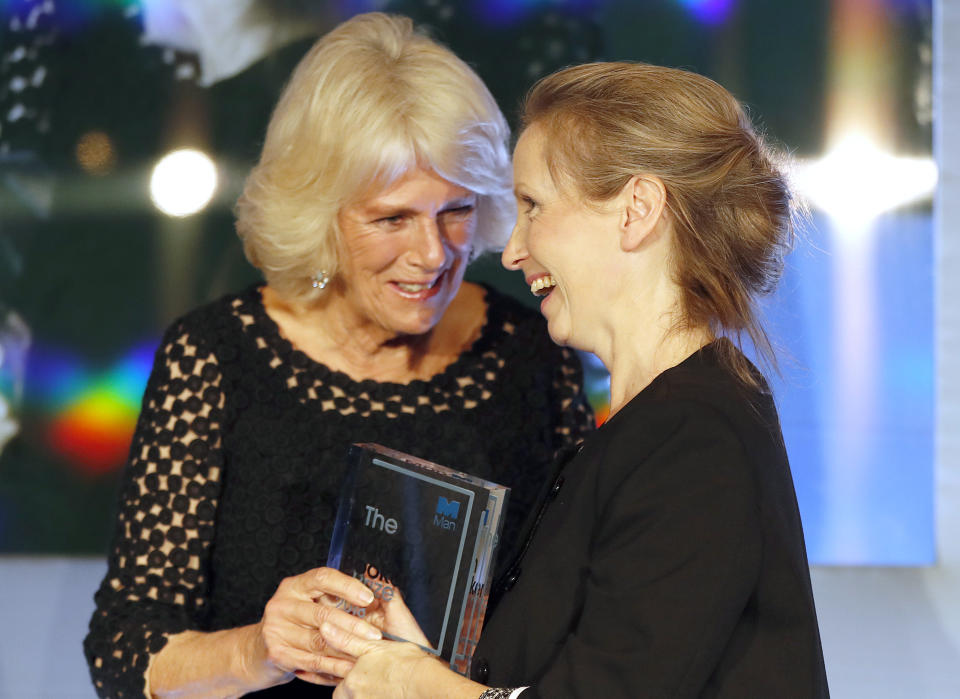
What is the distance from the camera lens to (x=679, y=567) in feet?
3.25

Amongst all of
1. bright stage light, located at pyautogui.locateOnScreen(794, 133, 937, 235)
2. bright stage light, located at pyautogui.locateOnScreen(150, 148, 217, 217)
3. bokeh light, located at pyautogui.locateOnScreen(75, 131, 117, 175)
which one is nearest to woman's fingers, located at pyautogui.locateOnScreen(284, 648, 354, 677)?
bright stage light, located at pyautogui.locateOnScreen(150, 148, 217, 217)

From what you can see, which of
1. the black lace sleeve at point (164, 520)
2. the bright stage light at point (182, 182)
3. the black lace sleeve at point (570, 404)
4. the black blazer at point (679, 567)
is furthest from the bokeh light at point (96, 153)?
the black blazer at point (679, 567)

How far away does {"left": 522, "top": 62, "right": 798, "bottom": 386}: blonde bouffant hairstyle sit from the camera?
1.20 m

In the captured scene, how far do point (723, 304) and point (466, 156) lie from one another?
2.39ft

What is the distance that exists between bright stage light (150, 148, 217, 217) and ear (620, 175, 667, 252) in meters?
1.73

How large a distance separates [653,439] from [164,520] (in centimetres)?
97

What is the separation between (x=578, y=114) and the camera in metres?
1.26

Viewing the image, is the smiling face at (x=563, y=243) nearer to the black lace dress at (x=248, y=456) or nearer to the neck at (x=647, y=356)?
the neck at (x=647, y=356)

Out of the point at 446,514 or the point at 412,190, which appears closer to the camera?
the point at 446,514

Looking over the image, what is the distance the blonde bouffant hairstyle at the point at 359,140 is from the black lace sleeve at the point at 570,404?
30 cm

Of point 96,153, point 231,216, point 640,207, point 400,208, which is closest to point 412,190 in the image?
point 400,208

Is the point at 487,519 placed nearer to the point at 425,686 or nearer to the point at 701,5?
the point at 425,686

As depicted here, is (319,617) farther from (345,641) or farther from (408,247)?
(408,247)

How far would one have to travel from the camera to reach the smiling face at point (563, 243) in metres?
1.24
